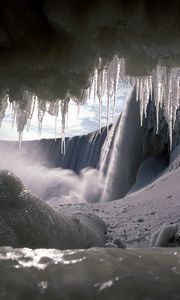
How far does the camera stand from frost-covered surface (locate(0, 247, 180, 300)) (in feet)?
4.93

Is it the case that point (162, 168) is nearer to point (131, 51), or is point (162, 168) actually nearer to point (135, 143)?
point (135, 143)

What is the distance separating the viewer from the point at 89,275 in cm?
163

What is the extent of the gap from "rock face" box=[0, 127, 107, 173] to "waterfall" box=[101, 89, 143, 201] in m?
1.47

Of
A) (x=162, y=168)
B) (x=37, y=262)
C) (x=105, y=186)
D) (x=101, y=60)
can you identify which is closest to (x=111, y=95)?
(x=101, y=60)

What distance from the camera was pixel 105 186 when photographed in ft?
73.8

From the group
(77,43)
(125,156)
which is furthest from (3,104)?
(125,156)

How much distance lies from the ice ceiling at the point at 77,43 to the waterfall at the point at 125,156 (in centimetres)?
1678

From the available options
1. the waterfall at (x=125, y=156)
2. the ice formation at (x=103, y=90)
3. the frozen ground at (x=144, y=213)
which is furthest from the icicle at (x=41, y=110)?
the waterfall at (x=125, y=156)

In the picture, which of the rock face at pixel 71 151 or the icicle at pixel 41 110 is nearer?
the icicle at pixel 41 110

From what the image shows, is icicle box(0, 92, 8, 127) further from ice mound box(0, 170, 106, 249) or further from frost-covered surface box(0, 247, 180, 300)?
frost-covered surface box(0, 247, 180, 300)

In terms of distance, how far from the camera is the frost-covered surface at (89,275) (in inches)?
59.2

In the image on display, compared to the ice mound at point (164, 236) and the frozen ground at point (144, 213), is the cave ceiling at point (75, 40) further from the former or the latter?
the ice mound at point (164, 236)

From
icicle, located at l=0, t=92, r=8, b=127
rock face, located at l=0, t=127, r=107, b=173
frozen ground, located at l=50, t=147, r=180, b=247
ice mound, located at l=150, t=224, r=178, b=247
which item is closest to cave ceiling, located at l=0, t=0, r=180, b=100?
icicle, located at l=0, t=92, r=8, b=127

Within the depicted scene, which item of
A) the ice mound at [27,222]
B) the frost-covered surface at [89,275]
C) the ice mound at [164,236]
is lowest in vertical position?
the ice mound at [164,236]
